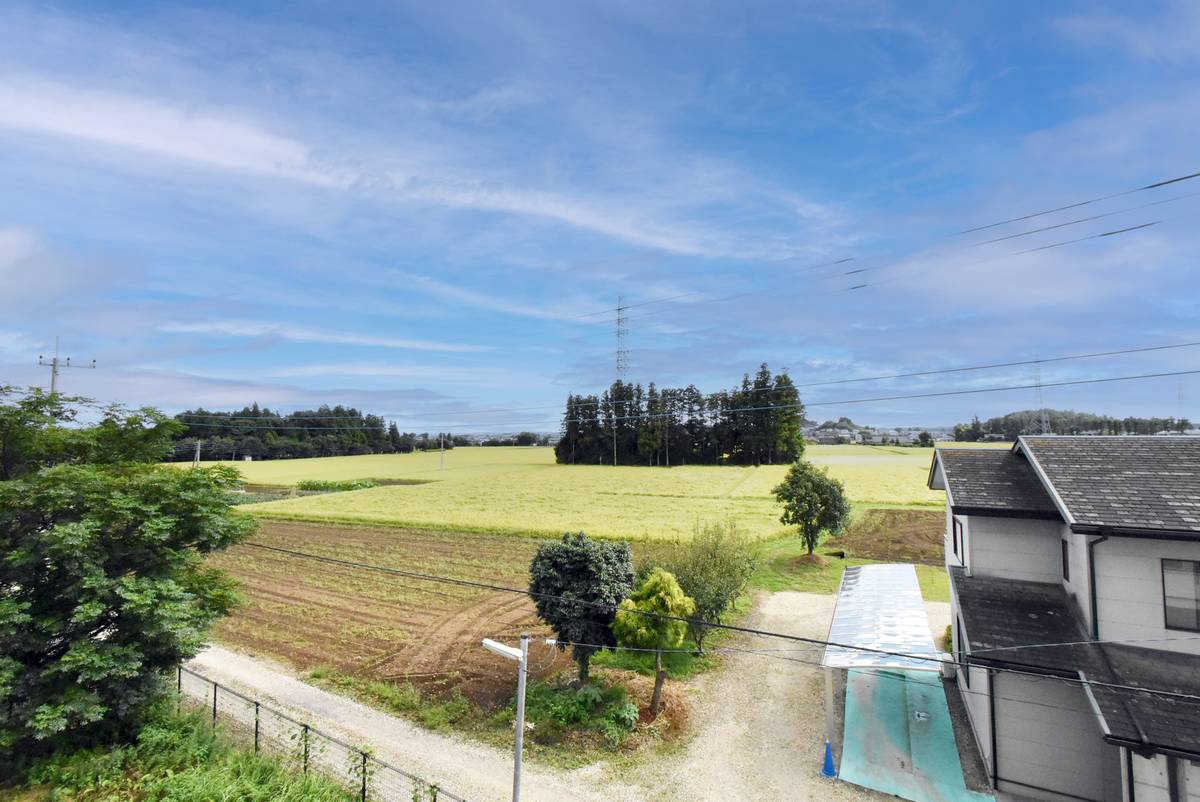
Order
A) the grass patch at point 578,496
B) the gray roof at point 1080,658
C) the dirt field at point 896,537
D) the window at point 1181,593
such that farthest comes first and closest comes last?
the grass patch at point 578,496, the dirt field at point 896,537, the window at point 1181,593, the gray roof at point 1080,658

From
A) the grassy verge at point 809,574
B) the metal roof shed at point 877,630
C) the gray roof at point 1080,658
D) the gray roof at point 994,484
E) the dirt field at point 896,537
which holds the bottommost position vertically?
the grassy verge at point 809,574

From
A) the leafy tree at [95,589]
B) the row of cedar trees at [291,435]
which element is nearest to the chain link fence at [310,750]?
the leafy tree at [95,589]

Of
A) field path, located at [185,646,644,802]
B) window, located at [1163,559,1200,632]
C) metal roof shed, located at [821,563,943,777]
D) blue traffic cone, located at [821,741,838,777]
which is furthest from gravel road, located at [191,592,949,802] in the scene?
window, located at [1163,559,1200,632]

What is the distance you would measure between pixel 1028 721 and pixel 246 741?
19.7 metres

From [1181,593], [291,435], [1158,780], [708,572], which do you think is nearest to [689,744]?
[708,572]

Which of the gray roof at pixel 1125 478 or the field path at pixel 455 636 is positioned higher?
the gray roof at pixel 1125 478

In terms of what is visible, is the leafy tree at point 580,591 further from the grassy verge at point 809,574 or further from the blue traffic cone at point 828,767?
the grassy verge at point 809,574

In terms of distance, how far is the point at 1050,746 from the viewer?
512 inches

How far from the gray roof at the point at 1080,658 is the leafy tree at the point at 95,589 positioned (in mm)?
20020

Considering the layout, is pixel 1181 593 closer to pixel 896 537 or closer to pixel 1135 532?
pixel 1135 532

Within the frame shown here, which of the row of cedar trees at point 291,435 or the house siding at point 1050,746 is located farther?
the row of cedar trees at point 291,435

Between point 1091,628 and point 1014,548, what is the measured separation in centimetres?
340

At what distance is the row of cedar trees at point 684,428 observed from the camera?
9112 centimetres

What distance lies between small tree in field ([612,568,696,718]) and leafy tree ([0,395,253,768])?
461 inches
